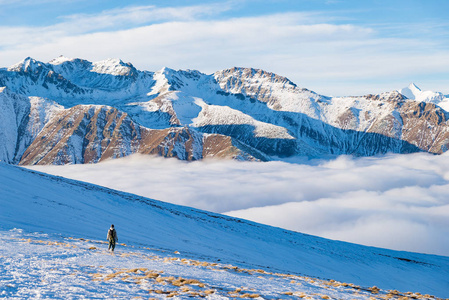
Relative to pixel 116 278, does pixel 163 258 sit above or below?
below

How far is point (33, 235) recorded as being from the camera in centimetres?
3794

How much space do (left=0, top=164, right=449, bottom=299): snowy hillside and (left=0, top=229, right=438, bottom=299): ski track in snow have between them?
0.18 ft

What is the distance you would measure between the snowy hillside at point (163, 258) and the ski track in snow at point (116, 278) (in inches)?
2.1

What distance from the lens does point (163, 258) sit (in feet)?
116

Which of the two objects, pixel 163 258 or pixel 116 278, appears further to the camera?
pixel 163 258

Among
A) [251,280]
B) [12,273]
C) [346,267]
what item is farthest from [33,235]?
[346,267]

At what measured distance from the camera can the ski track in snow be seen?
19.7 metres

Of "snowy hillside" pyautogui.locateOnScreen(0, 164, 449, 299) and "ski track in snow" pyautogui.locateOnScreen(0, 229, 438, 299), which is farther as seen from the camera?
"snowy hillside" pyautogui.locateOnScreen(0, 164, 449, 299)

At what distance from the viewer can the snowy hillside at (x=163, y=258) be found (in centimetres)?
2219

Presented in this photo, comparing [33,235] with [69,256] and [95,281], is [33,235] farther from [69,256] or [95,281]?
[95,281]

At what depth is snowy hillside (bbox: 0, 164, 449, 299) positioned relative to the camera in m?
22.2

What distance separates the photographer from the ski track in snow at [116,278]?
776 inches

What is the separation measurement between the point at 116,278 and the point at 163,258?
12.9 meters

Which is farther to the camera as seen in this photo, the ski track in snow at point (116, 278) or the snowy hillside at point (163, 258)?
the snowy hillside at point (163, 258)
